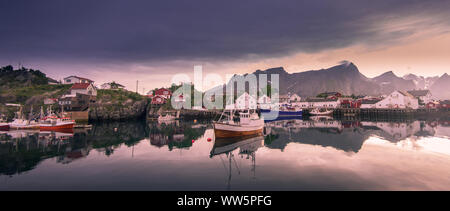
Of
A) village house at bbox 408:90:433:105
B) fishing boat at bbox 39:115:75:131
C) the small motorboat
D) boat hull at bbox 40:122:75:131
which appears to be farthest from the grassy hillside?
village house at bbox 408:90:433:105

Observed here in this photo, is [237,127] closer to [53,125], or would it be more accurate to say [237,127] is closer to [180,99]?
[53,125]

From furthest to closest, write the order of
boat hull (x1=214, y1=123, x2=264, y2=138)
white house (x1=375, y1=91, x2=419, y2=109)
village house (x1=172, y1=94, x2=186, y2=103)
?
village house (x1=172, y1=94, x2=186, y2=103) → white house (x1=375, y1=91, x2=419, y2=109) → boat hull (x1=214, y1=123, x2=264, y2=138)

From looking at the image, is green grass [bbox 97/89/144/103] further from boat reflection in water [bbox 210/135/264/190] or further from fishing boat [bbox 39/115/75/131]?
boat reflection in water [bbox 210/135/264/190]

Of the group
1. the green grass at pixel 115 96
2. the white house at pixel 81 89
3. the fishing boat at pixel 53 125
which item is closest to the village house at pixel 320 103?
the green grass at pixel 115 96

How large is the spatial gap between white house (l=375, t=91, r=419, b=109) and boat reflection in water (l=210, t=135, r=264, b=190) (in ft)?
280

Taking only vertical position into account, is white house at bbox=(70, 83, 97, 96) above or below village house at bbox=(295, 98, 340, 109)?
above

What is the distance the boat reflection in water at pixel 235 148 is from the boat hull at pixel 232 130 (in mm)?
639

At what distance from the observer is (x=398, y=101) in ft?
288

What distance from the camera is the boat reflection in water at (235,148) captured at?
18.5 meters

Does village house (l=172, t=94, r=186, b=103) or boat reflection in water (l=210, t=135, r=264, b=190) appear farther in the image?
village house (l=172, t=94, r=186, b=103)

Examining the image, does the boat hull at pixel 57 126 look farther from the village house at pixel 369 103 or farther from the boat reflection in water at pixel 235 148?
the village house at pixel 369 103

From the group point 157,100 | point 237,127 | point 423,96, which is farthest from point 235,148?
point 423,96

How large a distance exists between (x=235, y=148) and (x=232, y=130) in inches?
213

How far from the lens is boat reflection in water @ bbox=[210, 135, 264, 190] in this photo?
60.6 ft
